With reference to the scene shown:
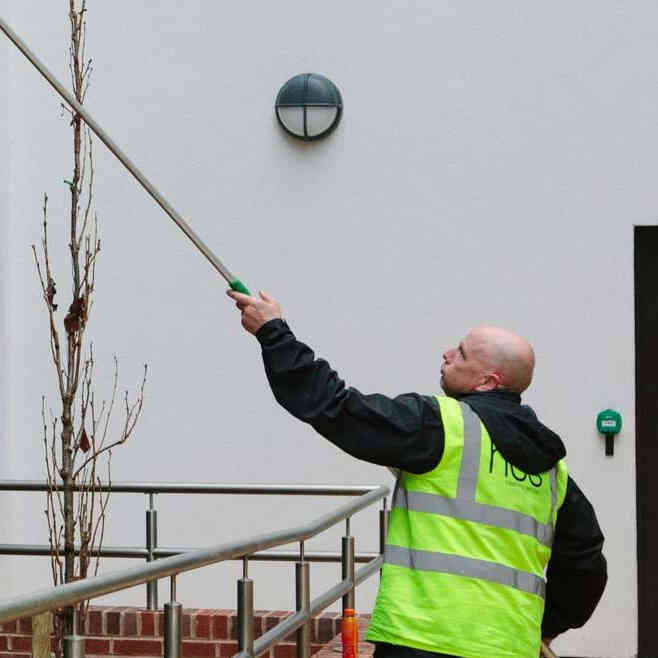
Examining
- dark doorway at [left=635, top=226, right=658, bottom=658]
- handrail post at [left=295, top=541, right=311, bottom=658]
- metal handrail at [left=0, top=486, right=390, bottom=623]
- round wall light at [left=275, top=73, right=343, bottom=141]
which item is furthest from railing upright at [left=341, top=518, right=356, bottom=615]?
round wall light at [left=275, top=73, right=343, bottom=141]

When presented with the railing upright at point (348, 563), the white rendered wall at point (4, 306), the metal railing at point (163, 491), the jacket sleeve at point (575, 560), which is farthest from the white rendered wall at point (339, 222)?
the jacket sleeve at point (575, 560)

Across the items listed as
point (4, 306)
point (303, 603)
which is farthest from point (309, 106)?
point (303, 603)

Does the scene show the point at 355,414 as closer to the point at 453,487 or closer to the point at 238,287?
the point at 453,487

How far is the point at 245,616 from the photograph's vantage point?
4.70m

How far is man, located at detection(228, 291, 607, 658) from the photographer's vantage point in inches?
142

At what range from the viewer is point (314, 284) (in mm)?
8203

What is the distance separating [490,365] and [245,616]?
1.25 metres

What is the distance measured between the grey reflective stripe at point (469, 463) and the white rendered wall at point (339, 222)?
433 cm

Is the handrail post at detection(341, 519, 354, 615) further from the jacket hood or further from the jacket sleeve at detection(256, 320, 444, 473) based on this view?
the jacket sleeve at detection(256, 320, 444, 473)

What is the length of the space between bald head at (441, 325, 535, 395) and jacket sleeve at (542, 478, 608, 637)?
0.31 m

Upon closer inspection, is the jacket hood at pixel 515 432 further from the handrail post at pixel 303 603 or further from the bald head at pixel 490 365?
the handrail post at pixel 303 603

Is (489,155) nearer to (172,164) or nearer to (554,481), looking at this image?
(172,164)

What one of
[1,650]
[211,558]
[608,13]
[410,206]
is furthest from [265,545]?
[608,13]

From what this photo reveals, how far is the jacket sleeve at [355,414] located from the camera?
358cm
